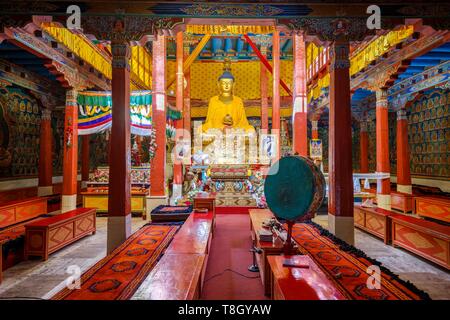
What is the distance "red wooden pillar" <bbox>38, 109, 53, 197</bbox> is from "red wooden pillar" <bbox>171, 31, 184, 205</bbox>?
406 centimetres

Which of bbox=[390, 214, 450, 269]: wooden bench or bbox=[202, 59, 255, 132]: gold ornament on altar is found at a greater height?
bbox=[202, 59, 255, 132]: gold ornament on altar

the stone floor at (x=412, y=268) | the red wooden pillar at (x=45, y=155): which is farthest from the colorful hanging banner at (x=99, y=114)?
the stone floor at (x=412, y=268)

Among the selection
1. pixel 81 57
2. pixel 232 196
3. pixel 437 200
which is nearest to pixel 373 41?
pixel 437 200

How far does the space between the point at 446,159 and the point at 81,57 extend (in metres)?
11.3

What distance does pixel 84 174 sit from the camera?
11.0 m

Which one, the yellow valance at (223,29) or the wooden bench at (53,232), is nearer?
the wooden bench at (53,232)

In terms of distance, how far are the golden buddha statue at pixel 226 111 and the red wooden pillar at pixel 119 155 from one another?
6.60 metres

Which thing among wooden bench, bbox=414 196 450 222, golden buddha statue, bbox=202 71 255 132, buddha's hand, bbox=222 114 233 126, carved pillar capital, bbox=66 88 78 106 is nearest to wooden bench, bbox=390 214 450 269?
wooden bench, bbox=414 196 450 222

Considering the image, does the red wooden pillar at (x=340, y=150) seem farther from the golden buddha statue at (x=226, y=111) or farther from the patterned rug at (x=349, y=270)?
the golden buddha statue at (x=226, y=111)

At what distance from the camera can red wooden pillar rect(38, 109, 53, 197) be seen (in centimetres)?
892

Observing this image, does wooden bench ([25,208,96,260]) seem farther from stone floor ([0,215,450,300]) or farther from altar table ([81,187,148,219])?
altar table ([81,187,148,219])

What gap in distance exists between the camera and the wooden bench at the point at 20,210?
620cm

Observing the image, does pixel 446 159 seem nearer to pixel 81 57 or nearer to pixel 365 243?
pixel 365 243

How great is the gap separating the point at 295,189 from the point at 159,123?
5.58 metres
